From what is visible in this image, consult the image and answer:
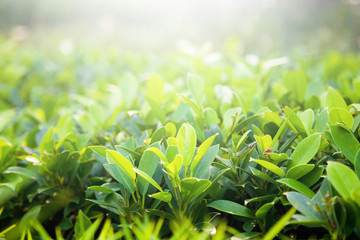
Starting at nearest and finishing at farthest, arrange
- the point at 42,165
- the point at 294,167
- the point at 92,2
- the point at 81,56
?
1. the point at 294,167
2. the point at 42,165
3. the point at 81,56
4. the point at 92,2

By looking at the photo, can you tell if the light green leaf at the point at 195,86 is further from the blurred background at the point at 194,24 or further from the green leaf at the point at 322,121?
the blurred background at the point at 194,24

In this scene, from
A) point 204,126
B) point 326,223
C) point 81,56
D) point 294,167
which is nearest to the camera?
point 326,223

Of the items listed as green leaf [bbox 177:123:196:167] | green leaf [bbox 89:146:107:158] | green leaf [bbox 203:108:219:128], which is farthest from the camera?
green leaf [bbox 203:108:219:128]

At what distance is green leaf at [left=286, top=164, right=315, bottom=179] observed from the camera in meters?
0.82

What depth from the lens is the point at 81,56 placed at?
382cm

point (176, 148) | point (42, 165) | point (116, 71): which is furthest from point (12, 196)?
point (116, 71)

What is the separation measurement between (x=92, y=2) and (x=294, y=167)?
19.2 meters

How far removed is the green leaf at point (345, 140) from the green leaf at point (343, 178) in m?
0.15

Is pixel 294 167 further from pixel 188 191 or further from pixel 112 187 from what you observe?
pixel 112 187

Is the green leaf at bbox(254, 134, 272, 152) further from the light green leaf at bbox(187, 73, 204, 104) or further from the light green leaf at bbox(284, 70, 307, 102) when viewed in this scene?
the light green leaf at bbox(284, 70, 307, 102)

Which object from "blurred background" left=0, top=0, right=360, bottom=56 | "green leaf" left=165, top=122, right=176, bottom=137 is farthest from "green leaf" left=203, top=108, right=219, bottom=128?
"blurred background" left=0, top=0, right=360, bottom=56

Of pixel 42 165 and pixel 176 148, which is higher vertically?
pixel 176 148

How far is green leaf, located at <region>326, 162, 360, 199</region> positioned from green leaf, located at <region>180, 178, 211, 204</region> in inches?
12.4

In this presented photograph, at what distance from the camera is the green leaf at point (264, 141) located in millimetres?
894
